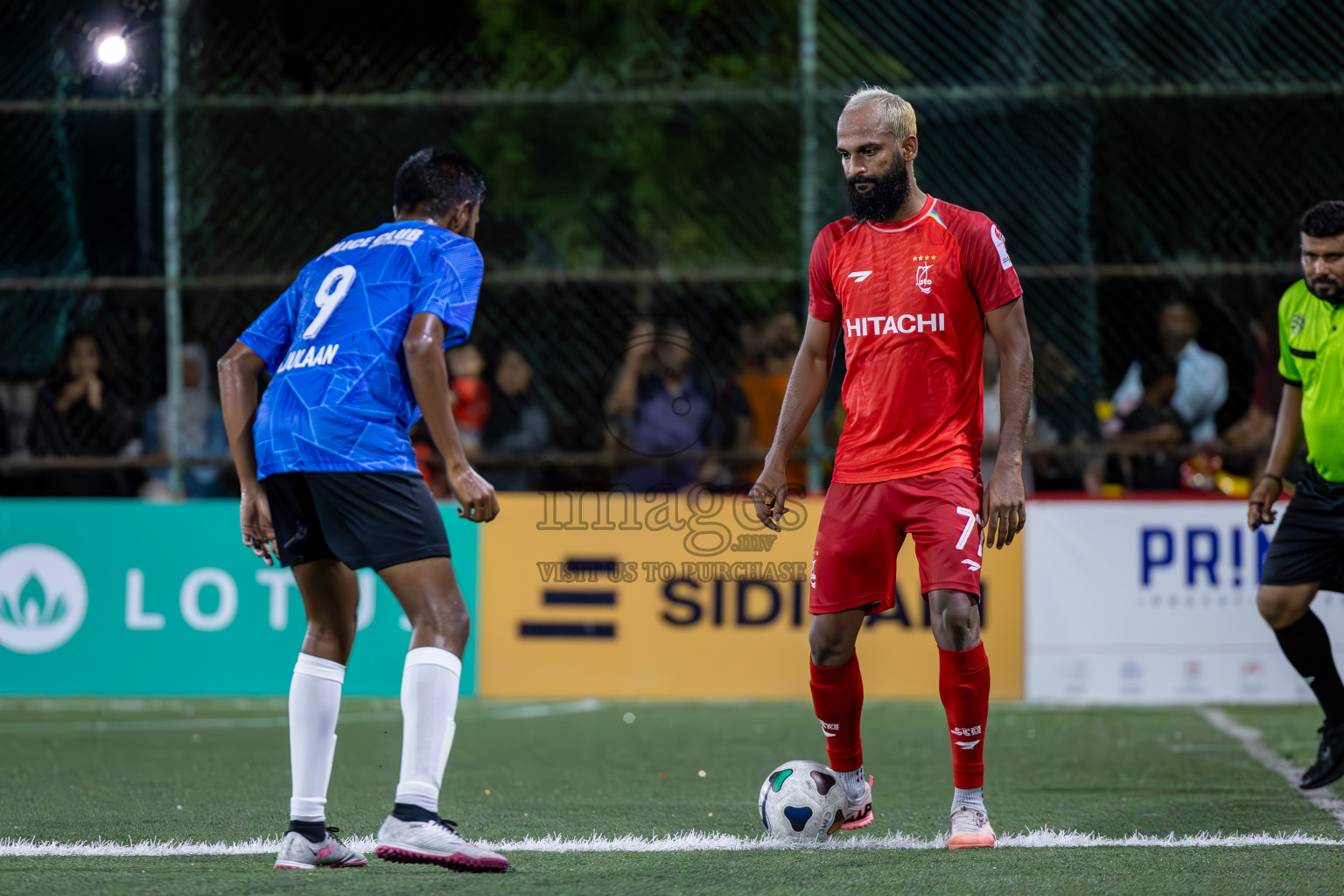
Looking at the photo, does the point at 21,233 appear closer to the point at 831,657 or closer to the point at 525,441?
the point at 525,441

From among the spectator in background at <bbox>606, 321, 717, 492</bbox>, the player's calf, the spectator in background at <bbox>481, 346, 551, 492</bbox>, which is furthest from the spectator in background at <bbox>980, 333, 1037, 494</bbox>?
the player's calf

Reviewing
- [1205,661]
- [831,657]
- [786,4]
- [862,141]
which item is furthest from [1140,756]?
[786,4]

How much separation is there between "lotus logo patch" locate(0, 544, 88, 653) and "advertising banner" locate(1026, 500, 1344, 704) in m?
5.61

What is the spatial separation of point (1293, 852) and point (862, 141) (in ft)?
8.23

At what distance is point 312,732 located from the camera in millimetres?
4414

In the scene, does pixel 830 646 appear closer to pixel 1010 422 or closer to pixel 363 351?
pixel 1010 422

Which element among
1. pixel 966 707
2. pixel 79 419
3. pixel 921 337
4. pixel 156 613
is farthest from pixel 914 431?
pixel 79 419

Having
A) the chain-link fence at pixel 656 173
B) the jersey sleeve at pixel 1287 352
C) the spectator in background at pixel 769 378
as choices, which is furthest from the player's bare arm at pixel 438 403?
the spectator in background at pixel 769 378

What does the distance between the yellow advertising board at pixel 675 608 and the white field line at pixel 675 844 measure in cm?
403

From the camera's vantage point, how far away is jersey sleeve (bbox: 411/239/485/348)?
14.2ft

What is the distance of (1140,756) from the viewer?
7070mm

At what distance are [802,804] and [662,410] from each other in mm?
4888

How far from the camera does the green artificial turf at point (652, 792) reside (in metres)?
4.25

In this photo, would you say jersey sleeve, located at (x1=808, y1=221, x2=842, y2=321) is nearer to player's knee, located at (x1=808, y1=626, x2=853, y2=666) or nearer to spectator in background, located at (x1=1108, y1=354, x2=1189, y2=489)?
player's knee, located at (x1=808, y1=626, x2=853, y2=666)
